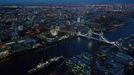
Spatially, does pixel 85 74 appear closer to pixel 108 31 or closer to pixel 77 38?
pixel 77 38

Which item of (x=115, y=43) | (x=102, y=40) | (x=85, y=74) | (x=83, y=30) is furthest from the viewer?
(x=83, y=30)

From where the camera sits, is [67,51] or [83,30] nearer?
[67,51]

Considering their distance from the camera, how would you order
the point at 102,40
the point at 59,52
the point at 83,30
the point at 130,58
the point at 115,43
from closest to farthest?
the point at 130,58
the point at 59,52
the point at 115,43
the point at 102,40
the point at 83,30

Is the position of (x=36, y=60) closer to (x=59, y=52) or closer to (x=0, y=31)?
(x=59, y=52)

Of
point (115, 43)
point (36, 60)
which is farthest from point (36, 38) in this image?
point (115, 43)

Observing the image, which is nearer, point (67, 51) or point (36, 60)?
point (36, 60)

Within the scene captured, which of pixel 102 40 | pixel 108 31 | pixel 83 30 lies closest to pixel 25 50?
pixel 102 40
